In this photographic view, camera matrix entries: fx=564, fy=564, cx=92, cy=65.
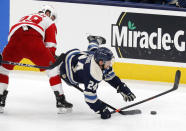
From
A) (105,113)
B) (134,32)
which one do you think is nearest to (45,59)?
(105,113)

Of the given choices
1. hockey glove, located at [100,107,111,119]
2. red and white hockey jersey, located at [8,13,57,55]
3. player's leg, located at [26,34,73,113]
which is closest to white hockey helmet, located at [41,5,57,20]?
red and white hockey jersey, located at [8,13,57,55]

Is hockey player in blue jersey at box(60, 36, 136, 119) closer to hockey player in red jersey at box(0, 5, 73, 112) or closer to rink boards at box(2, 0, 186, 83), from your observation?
hockey player in red jersey at box(0, 5, 73, 112)

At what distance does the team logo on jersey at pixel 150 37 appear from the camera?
6.23 meters

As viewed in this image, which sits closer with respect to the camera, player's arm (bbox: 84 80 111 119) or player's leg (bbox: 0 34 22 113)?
player's arm (bbox: 84 80 111 119)

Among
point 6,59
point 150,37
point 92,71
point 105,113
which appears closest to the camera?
point 92,71

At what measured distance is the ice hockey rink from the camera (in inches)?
192

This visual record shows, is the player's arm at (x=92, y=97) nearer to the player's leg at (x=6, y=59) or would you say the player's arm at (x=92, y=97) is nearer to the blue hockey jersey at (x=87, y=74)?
the blue hockey jersey at (x=87, y=74)

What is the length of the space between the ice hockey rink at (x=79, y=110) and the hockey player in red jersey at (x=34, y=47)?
0.20 m

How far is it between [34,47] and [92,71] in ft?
1.96

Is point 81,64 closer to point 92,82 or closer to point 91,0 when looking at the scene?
point 92,82

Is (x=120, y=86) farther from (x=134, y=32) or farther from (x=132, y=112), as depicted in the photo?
(x=134, y=32)

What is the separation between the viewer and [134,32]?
6312mm

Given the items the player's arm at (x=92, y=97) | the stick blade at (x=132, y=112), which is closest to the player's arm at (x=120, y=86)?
the stick blade at (x=132, y=112)

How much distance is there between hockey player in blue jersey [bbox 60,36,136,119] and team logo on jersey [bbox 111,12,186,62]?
901 millimetres
